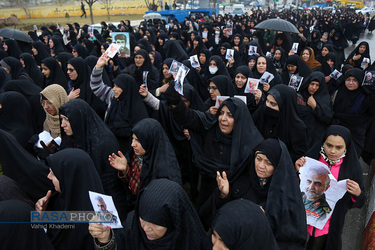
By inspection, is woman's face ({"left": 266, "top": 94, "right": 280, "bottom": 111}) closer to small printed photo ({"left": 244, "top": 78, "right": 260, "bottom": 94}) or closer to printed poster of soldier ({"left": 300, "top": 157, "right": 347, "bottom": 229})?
small printed photo ({"left": 244, "top": 78, "right": 260, "bottom": 94})

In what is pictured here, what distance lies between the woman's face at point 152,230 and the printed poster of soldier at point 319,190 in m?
1.21

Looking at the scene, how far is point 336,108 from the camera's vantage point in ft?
13.8

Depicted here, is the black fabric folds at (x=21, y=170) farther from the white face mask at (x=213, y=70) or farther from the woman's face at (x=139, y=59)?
the white face mask at (x=213, y=70)

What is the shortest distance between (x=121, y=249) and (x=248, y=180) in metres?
1.16

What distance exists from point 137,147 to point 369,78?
3.51 meters

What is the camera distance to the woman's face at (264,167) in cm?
215

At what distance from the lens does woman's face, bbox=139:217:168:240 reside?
173cm

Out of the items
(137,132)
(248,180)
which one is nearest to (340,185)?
(248,180)

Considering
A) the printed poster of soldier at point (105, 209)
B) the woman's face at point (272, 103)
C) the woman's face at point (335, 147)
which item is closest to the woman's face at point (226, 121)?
the woman's face at point (272, 103)

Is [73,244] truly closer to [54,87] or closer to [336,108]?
[54,87]

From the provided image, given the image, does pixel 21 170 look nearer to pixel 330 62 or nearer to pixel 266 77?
pixel 266 77

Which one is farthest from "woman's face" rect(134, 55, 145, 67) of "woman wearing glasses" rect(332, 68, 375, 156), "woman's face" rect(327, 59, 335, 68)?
"woman's face" rect(327, 59, 335, 68)

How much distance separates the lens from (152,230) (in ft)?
5.69

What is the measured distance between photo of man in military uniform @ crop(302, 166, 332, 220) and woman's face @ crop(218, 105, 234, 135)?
0.84 m
